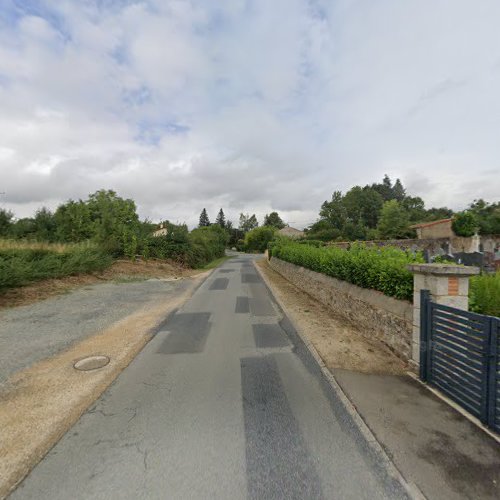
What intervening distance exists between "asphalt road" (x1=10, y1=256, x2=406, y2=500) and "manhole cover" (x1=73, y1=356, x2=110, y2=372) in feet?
1.85

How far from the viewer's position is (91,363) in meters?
4.83

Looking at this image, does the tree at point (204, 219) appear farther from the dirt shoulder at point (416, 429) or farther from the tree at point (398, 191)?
the dirt shoulder at point (416, 429)

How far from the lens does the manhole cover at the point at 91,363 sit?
4643 millimetres

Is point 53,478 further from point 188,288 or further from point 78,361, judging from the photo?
point 188,288

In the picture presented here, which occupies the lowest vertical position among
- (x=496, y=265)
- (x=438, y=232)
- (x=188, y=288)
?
(x=188, y=288)

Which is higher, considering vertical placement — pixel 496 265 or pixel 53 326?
pixel 496 265

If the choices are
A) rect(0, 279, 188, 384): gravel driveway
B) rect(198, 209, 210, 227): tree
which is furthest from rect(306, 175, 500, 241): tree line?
rect(198, 209, 210, 227): tree

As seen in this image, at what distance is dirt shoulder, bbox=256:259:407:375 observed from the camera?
15.4 feet

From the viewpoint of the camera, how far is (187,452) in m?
2.65

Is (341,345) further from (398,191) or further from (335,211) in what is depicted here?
(398,191)

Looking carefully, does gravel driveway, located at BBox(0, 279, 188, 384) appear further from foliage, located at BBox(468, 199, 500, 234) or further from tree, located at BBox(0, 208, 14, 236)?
foliage, located at BBox(468, 199, 500, 234)

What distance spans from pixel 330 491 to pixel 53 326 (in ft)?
24.3

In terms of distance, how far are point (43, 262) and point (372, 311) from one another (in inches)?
551

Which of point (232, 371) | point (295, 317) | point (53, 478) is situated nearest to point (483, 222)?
point (295, 317)
